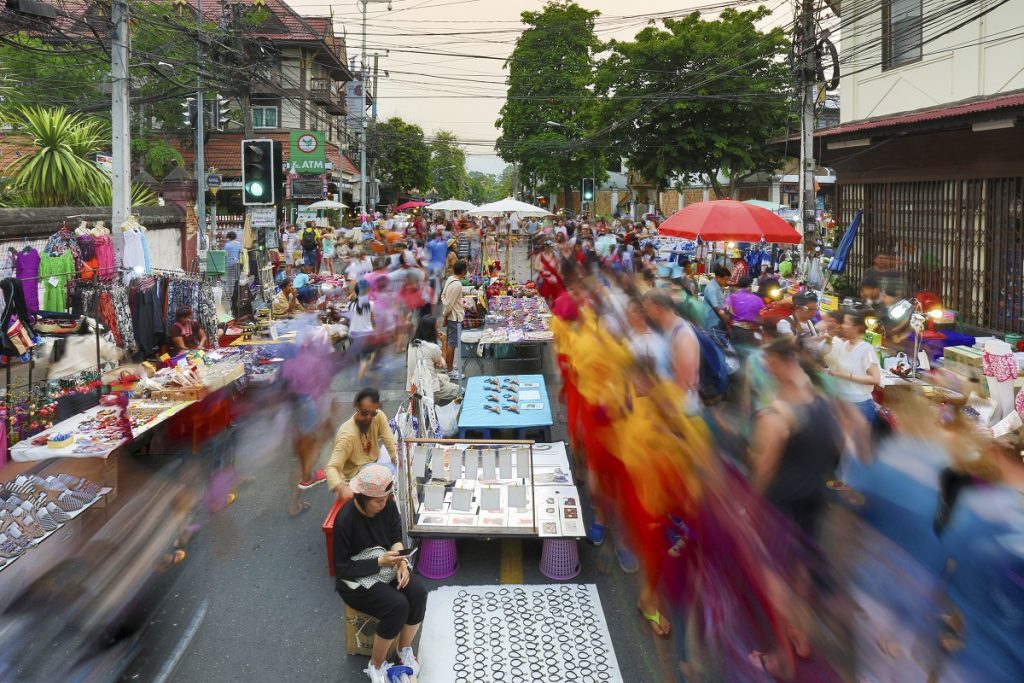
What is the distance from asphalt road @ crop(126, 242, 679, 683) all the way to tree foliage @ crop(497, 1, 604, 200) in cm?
3918

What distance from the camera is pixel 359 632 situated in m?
4.50

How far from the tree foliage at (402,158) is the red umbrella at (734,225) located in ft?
160

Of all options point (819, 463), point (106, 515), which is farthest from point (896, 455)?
point (106, 515)

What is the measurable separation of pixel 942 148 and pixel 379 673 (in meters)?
13.4

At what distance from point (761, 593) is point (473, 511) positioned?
234cm

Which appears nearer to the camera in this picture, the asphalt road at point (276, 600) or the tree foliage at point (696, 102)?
the asphalt road at point (276, 600)

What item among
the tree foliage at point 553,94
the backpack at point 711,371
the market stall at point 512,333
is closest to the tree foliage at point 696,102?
the tree foliage at point 553,94

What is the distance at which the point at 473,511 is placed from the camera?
18.8 ft

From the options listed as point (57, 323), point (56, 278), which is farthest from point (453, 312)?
point (56, 278)

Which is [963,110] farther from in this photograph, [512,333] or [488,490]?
[488,490]

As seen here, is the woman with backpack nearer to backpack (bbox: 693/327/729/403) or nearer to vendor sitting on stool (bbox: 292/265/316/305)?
vendor sitting on stool (bbox: 292/265/316/305)

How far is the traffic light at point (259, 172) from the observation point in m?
11.1

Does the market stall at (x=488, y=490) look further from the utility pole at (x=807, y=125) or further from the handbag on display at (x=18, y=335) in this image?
the utility pole at (x=807, y=125)

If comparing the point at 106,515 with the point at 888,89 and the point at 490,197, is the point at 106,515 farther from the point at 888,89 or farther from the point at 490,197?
the point at 490,197
